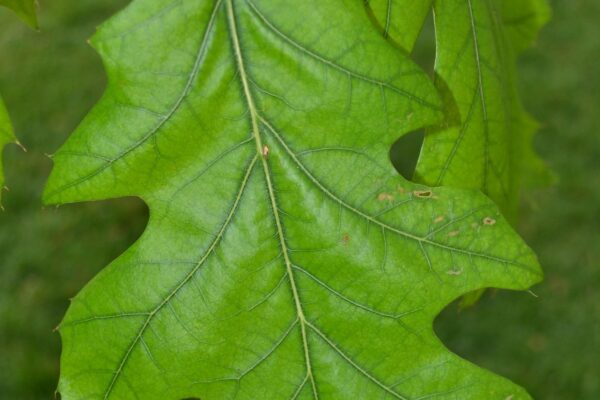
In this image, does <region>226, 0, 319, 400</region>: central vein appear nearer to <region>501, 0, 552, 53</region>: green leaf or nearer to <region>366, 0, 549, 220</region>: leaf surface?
<region>366, 0, 549, 220</region>: leaf surface

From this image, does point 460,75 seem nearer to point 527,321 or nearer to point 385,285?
point 385,285

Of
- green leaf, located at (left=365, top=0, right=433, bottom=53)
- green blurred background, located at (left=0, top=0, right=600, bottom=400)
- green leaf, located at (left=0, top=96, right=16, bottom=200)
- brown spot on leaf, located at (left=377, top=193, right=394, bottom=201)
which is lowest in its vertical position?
green blurred background, located at (left=0, top=0, right=600, bottom=400)

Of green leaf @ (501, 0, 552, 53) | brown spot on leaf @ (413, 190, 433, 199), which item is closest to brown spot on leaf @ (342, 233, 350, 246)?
brown spot on leaf @ (413, 190, 433, 199)

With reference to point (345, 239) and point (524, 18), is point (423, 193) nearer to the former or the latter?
point (345, 239)

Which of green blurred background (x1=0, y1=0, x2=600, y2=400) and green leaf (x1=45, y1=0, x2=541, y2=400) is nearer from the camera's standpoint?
green leaf (x1=45, y1=0, x2=541, y2=400)

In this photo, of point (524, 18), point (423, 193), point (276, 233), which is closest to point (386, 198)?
point (423, 193)
